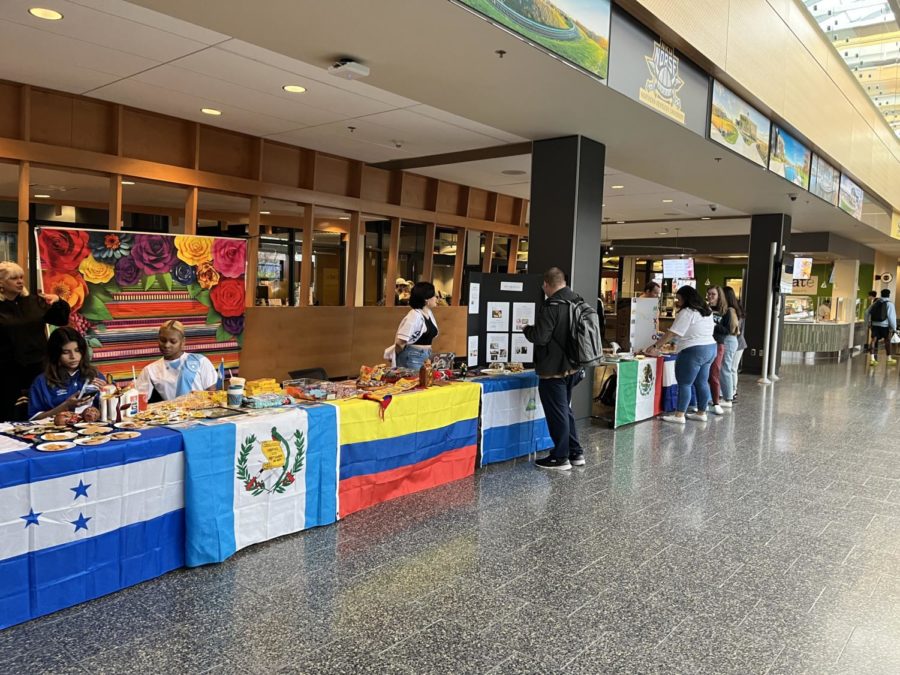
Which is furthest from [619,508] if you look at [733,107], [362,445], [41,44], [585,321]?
[41,44]

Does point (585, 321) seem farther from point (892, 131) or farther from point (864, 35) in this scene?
point (892, 131)

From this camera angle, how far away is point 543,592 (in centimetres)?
319

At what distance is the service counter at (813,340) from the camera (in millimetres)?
16531

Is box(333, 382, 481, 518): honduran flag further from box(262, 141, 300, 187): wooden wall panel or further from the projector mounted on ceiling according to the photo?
box(262, 141, 300, 187): wooden wall panel

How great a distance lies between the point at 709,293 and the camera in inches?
324

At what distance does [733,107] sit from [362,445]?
522cm

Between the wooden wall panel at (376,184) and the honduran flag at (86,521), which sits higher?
the wooden wall panel at (376,184)

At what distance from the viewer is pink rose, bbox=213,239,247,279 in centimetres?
683

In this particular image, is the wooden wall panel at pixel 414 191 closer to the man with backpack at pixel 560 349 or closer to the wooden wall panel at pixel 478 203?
the wooden wall panel at pixel 478 203

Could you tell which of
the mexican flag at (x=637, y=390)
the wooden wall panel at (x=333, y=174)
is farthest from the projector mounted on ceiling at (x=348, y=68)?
the wooden wall panel at (x=333, y=174)

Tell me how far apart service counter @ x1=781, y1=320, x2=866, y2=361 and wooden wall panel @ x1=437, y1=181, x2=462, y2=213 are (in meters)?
10.4

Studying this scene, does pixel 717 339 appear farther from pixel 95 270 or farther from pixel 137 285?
pixel 95 270

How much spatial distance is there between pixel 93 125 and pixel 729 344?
7.94m

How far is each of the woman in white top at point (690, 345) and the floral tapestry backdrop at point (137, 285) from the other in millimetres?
4988
